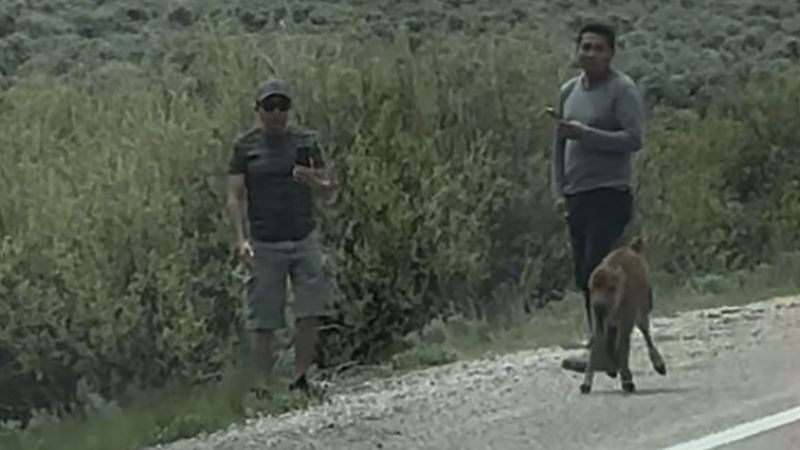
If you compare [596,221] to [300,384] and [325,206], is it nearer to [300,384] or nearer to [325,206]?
[300,384]

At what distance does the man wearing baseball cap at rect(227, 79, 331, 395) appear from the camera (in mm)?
11203

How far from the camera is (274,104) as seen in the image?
1108 centimetres

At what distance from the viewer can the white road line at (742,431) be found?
9070 mm

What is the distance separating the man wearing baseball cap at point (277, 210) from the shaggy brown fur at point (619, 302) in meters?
1.58

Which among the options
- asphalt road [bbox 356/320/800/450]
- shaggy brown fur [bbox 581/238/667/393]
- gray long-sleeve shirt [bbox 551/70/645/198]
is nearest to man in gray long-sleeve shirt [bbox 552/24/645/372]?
gray long-sleeve shirt [bbox 551/70/645/198]

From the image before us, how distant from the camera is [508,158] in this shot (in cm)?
2083

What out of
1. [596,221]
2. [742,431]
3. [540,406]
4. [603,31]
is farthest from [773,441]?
[603,31]

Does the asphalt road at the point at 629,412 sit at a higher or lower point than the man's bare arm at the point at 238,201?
lower

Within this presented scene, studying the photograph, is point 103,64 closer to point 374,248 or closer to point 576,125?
point 374,248

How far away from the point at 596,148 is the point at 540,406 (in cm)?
148

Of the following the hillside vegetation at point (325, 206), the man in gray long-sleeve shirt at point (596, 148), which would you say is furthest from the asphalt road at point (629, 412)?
the hillside vegetation at point (325, 206)

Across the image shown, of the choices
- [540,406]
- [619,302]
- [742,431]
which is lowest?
[540,406]

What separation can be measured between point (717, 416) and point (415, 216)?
24.9ft

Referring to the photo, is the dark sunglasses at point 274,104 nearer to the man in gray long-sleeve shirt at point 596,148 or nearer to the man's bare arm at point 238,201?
the man's bare arm at point 238,201
